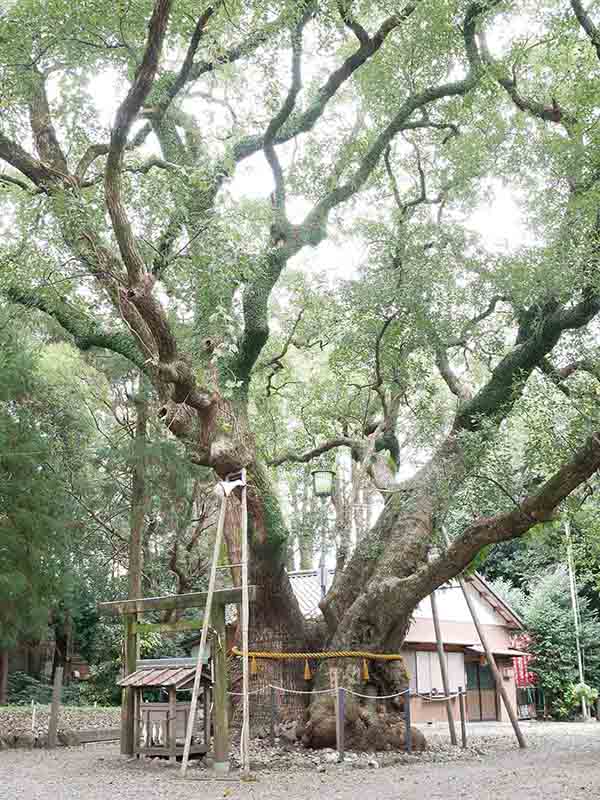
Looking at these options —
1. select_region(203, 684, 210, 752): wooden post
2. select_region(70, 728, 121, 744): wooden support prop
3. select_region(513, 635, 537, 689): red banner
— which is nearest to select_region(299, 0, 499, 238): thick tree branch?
select_region(203, 684, 210, 752): wooden post

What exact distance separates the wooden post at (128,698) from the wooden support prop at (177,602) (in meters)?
0.19

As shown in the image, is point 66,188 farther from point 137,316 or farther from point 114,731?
point 114,731

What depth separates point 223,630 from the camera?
29.1ft

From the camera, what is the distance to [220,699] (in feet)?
28.6

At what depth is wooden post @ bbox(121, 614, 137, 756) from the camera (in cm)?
965

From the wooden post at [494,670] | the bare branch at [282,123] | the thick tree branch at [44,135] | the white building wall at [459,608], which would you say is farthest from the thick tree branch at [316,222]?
the white building wall at [459,608]

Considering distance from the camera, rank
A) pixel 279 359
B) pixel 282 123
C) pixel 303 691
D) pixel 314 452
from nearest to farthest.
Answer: pixel 303 691 < pixel 282 123 < pixel 314 452 < pixel 279 359

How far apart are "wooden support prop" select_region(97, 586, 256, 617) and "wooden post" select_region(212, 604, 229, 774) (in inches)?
6.5

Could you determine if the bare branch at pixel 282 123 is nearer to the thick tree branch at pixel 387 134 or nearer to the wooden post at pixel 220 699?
the thick tree branch at pixel 387 134

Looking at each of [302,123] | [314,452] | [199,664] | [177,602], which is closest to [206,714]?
[199,664]

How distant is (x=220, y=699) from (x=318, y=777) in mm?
1310

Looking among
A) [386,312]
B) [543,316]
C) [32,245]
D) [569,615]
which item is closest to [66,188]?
[32,245]

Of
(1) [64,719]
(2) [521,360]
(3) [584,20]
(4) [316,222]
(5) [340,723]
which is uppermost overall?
(3) [584,20]

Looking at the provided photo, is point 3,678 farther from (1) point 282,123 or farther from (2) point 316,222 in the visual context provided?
(1) point 282,123
